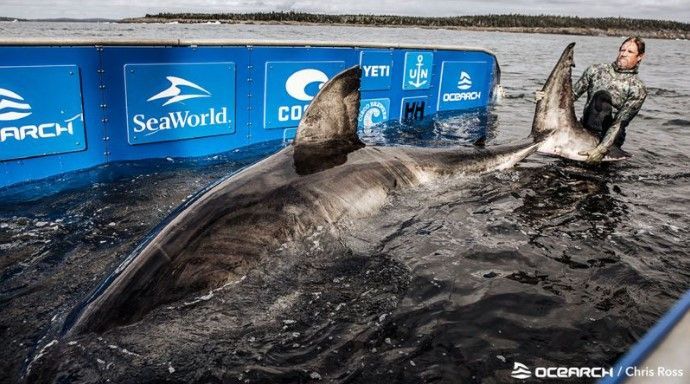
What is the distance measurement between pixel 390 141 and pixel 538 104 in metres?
2.65

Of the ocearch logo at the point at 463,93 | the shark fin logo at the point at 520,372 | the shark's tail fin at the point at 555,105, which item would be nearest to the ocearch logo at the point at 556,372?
the shark fin logo at the point at 520,372

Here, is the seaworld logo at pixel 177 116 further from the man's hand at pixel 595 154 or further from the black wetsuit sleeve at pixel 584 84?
the black wetsuit sleeve at pixel 584 84

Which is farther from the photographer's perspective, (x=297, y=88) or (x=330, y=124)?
(x=297, y=88)

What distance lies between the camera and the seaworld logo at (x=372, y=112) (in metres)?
9.22

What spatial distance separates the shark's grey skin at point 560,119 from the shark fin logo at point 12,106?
258 inches

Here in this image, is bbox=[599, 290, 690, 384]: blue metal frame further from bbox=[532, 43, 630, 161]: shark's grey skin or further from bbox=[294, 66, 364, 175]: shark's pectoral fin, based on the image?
bbox=[532, 43, 630, 161]: shark's grey skin

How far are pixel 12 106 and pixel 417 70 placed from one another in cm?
717

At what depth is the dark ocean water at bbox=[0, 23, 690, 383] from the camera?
2672mm

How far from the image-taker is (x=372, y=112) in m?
9.40

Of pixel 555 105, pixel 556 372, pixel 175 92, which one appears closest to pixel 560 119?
pixel 555 105

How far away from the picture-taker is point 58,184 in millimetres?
5656

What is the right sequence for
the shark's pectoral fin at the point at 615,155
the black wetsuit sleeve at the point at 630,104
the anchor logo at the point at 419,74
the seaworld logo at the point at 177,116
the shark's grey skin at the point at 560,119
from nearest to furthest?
the seaworld logo at the point at 177,116 < the shark's grey skin at the point at 560,119 < the black wetsuit sleeve at the point at 630,104 < the shark's pectoral fin at the point at 615,155 < the anchor logo at the point at 419,74

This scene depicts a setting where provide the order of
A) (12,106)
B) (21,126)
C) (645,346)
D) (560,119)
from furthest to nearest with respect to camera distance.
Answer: (560,119) < (21,126) < (12,106) < (645,346)

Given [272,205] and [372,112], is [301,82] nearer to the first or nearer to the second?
[372,112]
